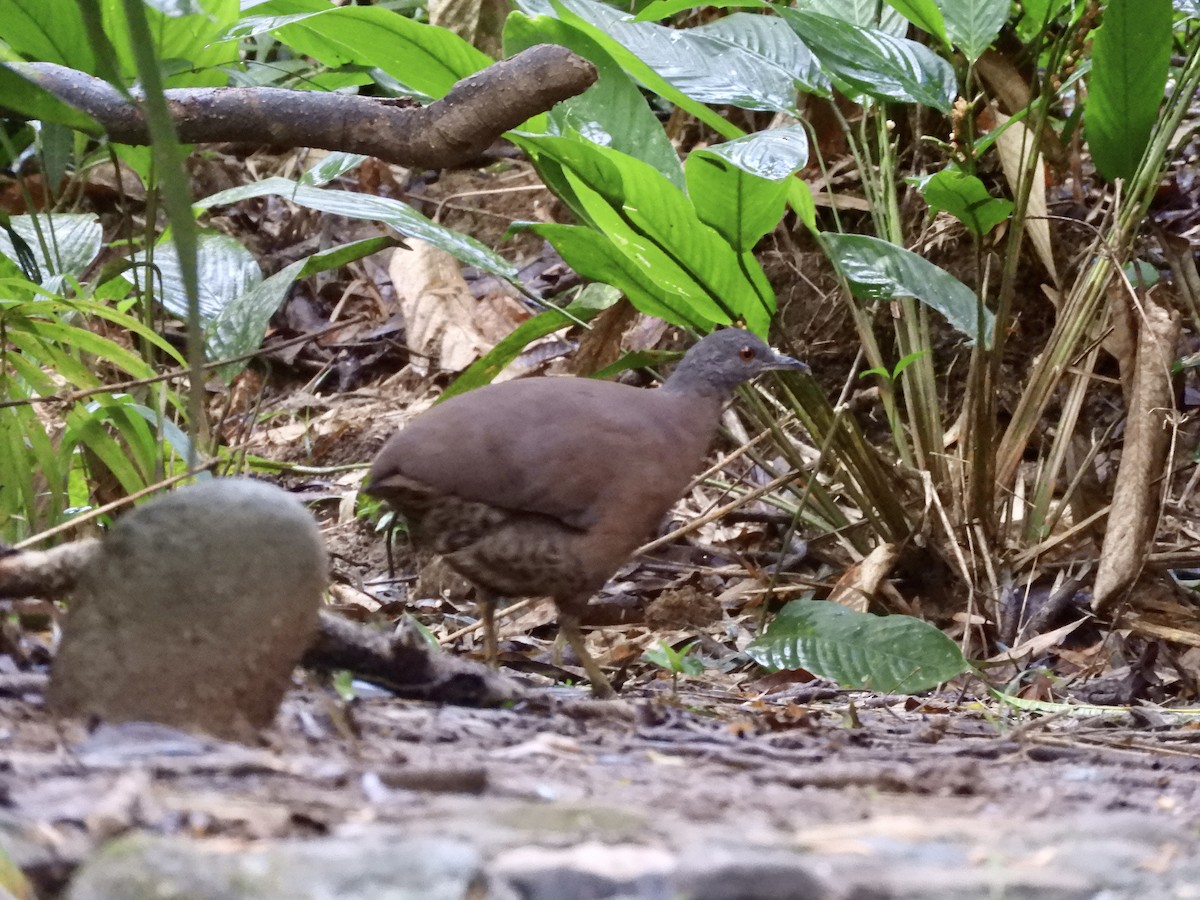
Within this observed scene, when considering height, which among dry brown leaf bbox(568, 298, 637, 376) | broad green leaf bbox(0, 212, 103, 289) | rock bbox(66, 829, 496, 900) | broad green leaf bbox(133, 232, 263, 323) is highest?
rock bbox(66, 829, 496, 900)

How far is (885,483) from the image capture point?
3758mm

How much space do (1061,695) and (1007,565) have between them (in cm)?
62

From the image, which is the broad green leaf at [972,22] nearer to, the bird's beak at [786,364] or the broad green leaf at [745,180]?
the broad green leaf at [745,180]

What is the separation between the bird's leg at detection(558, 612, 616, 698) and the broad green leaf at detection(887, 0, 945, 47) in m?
1.84

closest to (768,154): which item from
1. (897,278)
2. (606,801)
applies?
(897,278)

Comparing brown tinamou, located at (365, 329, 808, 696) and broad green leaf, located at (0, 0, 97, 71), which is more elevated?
broad green leaf, located at (0, 0, 97, 71)

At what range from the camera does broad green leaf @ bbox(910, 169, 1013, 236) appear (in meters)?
3.22

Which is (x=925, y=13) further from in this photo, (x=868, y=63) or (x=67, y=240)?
(x=67, y=240)

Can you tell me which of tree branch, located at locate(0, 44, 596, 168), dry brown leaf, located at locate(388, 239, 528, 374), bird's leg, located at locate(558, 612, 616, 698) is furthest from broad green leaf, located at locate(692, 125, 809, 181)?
dry brown leaf, located at locate(388, 239, 528, 374)

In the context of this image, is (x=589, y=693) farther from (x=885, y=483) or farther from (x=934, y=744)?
(x=885, y=483)

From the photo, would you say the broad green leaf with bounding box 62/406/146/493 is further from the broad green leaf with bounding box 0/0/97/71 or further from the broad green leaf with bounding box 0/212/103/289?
the broad green leaf with bounding box 0/0/97/71

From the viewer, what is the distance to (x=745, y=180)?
10.7 feet

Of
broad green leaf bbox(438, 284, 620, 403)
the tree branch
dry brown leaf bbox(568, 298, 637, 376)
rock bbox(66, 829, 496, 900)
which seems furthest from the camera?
dry brown leaf bbox(568, 298, 637, 376)

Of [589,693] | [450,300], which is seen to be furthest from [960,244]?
[589,693]
